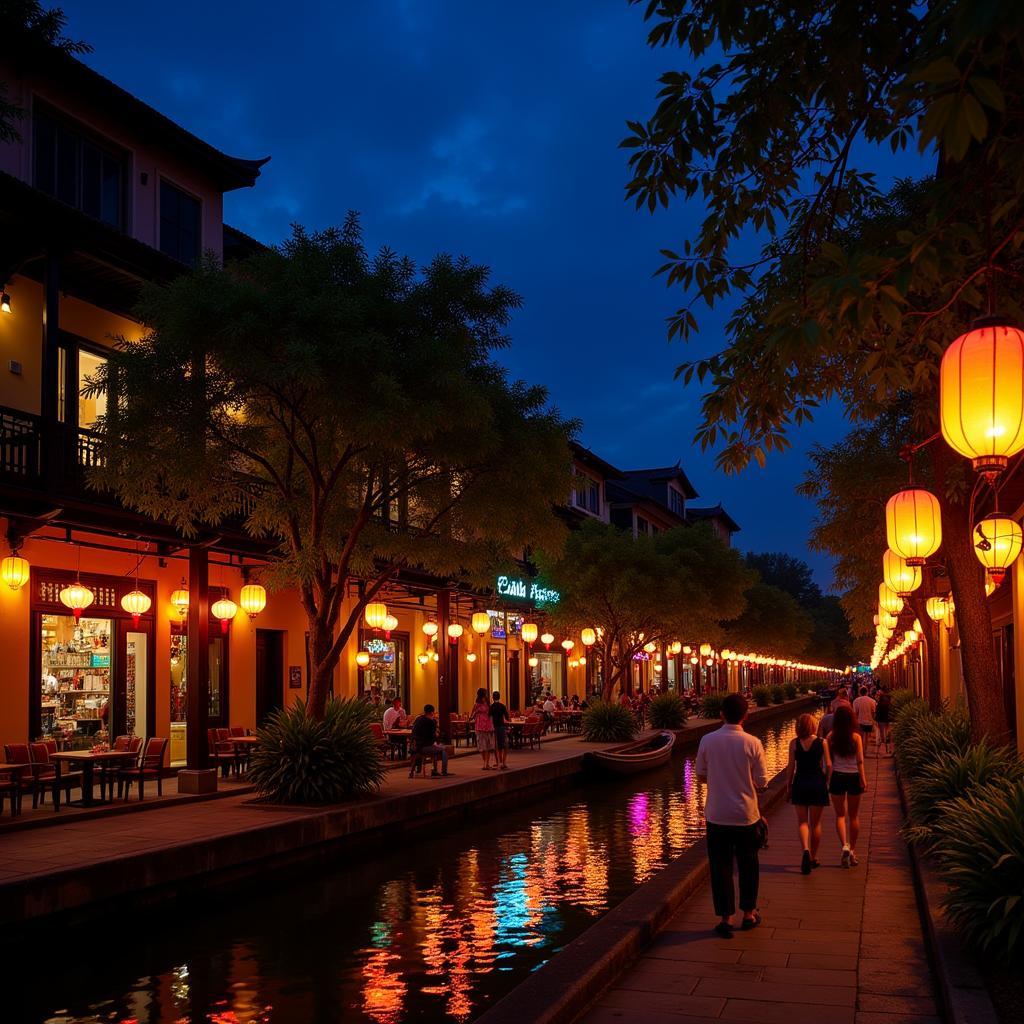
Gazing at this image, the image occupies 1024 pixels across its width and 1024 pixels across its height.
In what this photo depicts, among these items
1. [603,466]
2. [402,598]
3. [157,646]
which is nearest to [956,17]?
[157,646]

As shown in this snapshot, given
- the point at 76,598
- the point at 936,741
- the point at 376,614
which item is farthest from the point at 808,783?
the point at 376,614

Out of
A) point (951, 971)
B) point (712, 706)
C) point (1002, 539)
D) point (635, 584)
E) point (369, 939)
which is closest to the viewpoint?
point (951, 971)

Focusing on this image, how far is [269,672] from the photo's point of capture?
91.9 feet

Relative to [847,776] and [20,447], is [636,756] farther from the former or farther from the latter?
[20,447]

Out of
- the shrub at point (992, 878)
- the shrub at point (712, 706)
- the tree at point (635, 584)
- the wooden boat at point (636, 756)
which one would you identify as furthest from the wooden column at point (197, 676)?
the shrub at point (712, 706)

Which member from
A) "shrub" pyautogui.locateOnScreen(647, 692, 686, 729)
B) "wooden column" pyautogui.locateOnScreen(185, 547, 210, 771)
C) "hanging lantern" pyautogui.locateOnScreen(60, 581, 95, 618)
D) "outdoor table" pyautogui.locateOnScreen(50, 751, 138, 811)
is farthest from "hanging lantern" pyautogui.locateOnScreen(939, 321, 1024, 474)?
"shrub" pyautogui.locateOnScreen(647, 692, 686, 729)

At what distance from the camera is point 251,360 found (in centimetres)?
1582

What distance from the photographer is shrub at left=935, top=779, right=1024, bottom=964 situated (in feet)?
22.5

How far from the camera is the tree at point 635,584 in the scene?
37781 mm

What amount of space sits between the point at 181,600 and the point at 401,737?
6.82 meters

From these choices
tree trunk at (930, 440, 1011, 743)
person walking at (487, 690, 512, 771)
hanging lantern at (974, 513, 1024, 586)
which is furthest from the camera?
person walking at (487, 690, 512, 771)

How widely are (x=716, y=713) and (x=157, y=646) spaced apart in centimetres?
3109

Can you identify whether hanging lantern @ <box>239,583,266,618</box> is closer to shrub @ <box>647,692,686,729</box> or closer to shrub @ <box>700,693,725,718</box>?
shrub @ <box>647,692,686,729</box>

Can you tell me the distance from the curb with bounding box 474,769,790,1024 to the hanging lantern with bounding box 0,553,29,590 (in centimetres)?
1141
